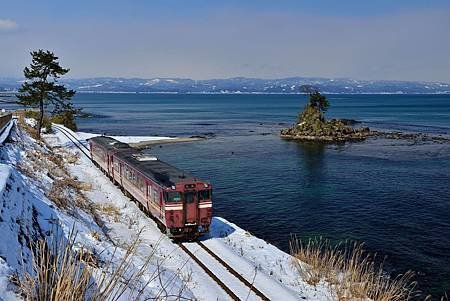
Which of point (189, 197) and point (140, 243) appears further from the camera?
point (189, 197)

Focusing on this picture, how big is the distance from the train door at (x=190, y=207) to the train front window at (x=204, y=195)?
10.0 inches

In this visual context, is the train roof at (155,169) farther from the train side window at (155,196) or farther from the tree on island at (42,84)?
the tree on island at (42,84)

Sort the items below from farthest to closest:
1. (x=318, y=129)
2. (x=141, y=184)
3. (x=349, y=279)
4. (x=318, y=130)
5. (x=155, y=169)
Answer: (x=318, y=129) < (x=318, y=130) < (x=141, y=184) < (x=155, y=169) < (x=349, y=279)

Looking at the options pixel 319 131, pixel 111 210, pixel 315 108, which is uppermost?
pixel 315 108

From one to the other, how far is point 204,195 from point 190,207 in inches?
37.3

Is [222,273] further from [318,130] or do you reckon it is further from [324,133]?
[318,130]

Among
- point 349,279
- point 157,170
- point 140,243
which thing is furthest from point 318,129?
point 140,243

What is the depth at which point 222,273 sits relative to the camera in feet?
57.1

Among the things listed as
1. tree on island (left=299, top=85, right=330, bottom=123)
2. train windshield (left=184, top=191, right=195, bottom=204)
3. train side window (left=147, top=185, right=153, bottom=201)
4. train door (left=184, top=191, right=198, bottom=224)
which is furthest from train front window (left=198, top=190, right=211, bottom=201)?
tree on island (left=299, top=85, right=330, bottom=123)

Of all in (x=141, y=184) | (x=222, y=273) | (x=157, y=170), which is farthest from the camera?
(x=141, y=184)

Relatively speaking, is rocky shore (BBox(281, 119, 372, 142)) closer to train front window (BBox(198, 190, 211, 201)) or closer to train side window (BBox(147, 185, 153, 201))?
train side window (BBox(147, 185, 153, 201))

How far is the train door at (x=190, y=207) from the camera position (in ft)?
69.5

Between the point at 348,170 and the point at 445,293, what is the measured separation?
95.2ft

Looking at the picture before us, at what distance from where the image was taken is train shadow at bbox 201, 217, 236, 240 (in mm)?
23344
